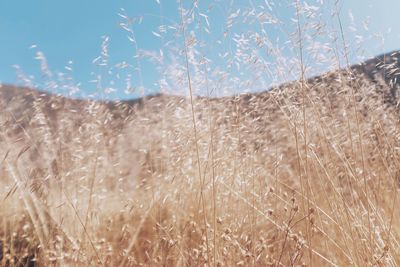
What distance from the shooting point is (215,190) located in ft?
5.88

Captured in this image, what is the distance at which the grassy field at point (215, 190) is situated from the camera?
1.78 metres

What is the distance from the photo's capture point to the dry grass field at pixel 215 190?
1784 mm

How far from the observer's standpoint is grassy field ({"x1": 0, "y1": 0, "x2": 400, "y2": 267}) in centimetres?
178

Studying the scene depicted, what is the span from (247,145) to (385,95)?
4.08ft

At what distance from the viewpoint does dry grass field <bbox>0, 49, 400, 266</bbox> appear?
178 centimetres

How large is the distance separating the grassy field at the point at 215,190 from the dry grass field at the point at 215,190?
0.01 m

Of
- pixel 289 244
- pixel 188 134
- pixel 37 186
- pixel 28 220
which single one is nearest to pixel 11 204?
pixel 28 220

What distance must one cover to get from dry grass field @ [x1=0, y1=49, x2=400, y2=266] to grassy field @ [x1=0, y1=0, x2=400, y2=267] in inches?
0.5

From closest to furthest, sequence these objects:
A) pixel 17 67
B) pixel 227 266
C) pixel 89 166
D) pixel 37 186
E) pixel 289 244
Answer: pixel 227 266, pixel 37 186, pixel 289 244, pixel 89 166, pixel 17 67

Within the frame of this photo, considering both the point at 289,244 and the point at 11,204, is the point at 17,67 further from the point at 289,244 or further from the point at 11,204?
the point at 289,244

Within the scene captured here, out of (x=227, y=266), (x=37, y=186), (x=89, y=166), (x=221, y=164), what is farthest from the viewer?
(x=89, y=166)

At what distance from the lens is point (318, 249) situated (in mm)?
2242

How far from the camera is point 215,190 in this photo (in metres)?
1.79

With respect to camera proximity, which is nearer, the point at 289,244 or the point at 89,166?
the point at 289,244
